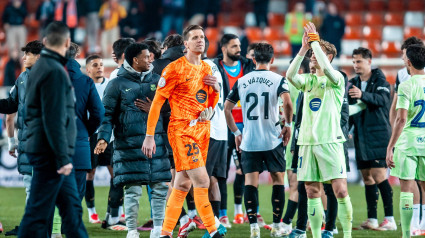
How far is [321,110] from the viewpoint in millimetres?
7180

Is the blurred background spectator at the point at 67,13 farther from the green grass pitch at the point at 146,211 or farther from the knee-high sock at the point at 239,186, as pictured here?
the knee-high sock at the point at 239,186

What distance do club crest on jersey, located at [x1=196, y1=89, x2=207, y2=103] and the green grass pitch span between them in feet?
6.71

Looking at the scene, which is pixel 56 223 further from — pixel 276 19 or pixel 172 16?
pixel 276 19

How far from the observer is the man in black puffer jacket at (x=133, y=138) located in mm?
7273

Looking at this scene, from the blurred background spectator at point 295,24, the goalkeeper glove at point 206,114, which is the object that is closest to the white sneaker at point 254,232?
the goalkeeper glove at point 206,114

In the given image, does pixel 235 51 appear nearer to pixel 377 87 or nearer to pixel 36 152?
pixel 377 87

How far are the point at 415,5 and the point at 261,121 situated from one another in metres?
14.9

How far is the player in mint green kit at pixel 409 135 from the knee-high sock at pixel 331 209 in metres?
0.69

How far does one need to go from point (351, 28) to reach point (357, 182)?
7.57 meters

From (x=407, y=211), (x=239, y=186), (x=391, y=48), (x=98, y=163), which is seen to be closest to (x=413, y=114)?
(x=407, y=211)

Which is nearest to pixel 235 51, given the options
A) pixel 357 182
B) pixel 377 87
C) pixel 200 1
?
pixel 377 87

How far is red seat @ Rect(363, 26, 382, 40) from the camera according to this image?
21.0 meters

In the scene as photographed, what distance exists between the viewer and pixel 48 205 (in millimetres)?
5504

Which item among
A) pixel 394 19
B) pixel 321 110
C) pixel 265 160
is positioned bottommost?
pixel 265 160
